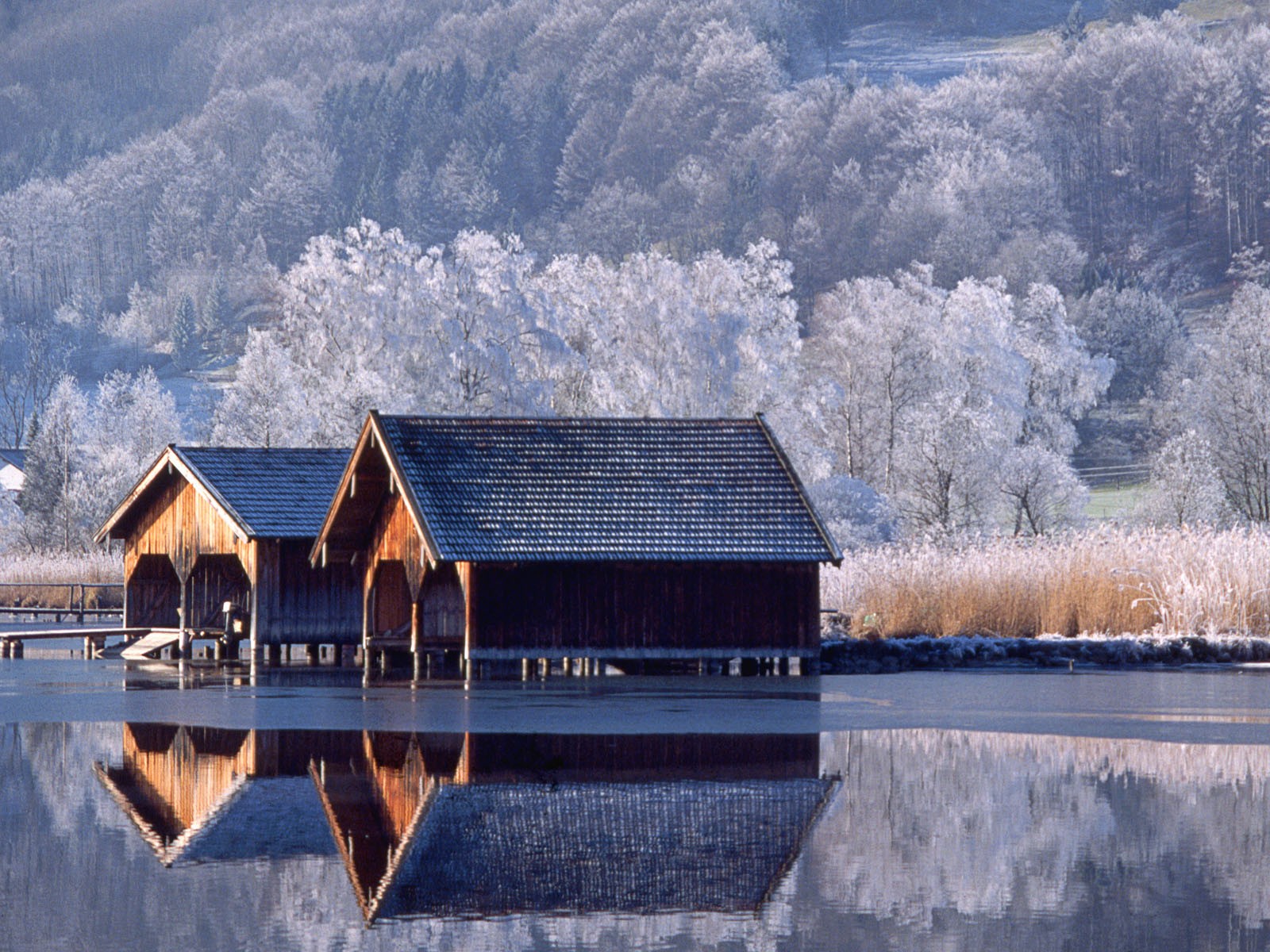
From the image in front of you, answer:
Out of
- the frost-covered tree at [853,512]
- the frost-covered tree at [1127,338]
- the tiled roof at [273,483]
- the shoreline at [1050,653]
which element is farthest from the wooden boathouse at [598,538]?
the frost-covered tree at [1127,338]

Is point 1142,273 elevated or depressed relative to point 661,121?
depressed

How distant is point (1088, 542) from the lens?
41031 millimetres

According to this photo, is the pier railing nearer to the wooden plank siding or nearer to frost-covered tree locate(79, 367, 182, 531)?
the wooden plank siding

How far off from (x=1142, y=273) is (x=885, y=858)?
145m

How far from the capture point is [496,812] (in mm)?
16594

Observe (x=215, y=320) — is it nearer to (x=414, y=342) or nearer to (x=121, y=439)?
(x=121, y=439)

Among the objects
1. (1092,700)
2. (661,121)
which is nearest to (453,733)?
(1092,700)

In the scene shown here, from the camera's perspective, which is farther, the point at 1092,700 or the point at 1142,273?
the point at 1142,273

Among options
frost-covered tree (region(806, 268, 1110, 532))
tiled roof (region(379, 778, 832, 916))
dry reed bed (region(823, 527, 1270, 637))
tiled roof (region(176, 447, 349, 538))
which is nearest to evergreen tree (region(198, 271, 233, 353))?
frost-covered tree (region(806, 268, 1110, 532))

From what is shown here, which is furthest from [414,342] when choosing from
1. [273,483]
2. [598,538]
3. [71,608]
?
[598,538]

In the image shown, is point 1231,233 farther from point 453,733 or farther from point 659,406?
point 453,733

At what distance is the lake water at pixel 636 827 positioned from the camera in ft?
40.8

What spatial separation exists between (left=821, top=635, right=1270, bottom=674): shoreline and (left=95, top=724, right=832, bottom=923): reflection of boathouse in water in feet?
47.2

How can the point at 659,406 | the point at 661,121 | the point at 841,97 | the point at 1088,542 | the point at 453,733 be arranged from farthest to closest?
1. the point at 661,121
2. the point at 841,97
3. the point at 659,406
4. the point at 1088,542
5. the point at 453,733
